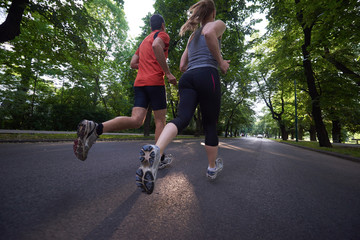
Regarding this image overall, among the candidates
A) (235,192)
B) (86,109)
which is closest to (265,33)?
(235,192)

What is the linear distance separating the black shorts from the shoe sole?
113 cm

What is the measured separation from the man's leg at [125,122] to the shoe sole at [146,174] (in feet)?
2.84

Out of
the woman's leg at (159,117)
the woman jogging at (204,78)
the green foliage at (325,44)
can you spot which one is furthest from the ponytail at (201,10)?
the green foliage at (325,44)

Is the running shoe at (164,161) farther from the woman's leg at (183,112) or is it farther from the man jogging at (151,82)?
the woman's leg at (183,112)

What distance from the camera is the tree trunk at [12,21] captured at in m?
6.27

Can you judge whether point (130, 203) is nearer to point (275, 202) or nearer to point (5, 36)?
point (275, 202)

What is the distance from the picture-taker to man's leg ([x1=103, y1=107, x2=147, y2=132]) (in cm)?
208

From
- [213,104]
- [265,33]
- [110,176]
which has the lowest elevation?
[110,176]

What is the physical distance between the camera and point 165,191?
1.84 m

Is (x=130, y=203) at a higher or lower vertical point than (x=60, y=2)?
lower

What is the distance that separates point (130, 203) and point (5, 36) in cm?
875

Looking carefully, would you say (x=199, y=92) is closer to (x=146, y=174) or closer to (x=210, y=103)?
(x=210, y=103)

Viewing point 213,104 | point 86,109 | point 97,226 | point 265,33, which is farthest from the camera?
point 86,109

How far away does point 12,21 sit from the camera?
6.38 m
